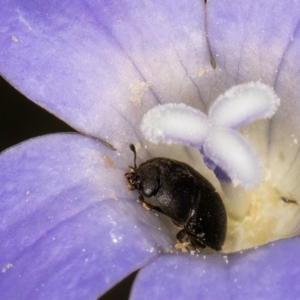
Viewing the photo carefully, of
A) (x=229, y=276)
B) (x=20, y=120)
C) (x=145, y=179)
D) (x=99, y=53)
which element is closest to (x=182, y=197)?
(x=145, y=179)

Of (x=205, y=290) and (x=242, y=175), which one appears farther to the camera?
(x=242, y=175)

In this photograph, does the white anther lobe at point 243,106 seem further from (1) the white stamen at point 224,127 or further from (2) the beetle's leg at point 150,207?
(2) the beetle's leg at point 150,207

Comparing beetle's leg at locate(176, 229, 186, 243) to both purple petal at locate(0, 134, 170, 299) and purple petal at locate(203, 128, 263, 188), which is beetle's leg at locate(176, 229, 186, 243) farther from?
purple petal at locate(203, 128, 263, 188)

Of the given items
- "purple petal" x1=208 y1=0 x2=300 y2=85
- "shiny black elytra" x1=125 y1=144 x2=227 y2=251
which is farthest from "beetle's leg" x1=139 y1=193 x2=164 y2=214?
"purple petal" x1=208 y1=0 x2=300 y2=85

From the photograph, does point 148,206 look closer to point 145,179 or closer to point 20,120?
point 145,179

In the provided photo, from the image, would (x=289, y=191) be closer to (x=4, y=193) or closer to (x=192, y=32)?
(x=192, y=32)

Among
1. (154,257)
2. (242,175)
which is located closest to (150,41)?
(242,175)
